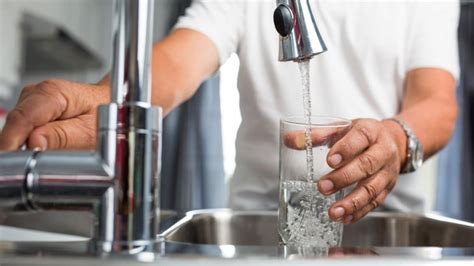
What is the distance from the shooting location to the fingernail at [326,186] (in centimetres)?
51

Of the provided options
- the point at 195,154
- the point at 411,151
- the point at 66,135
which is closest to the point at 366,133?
the point at 411,151

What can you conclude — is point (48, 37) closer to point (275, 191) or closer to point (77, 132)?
point (275, 191)

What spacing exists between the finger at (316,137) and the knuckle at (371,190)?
0.06 m

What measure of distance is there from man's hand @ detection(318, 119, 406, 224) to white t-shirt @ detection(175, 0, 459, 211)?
350 millimetres

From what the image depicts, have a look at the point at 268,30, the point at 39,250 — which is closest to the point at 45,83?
the point at 39,250

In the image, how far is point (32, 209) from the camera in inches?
14.2

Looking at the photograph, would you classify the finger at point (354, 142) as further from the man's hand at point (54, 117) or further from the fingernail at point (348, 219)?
the man's hand at point (54, 117)

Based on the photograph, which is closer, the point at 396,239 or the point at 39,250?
the point at 39,250

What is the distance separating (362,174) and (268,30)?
1.75 feet

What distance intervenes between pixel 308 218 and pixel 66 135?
23cm

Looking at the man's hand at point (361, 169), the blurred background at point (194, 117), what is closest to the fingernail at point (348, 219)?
the man's hand at point (361, 169)

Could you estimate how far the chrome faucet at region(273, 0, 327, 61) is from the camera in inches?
16.7

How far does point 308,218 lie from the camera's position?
0.53 meters

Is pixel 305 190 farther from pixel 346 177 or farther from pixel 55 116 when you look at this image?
pixel 55 116
